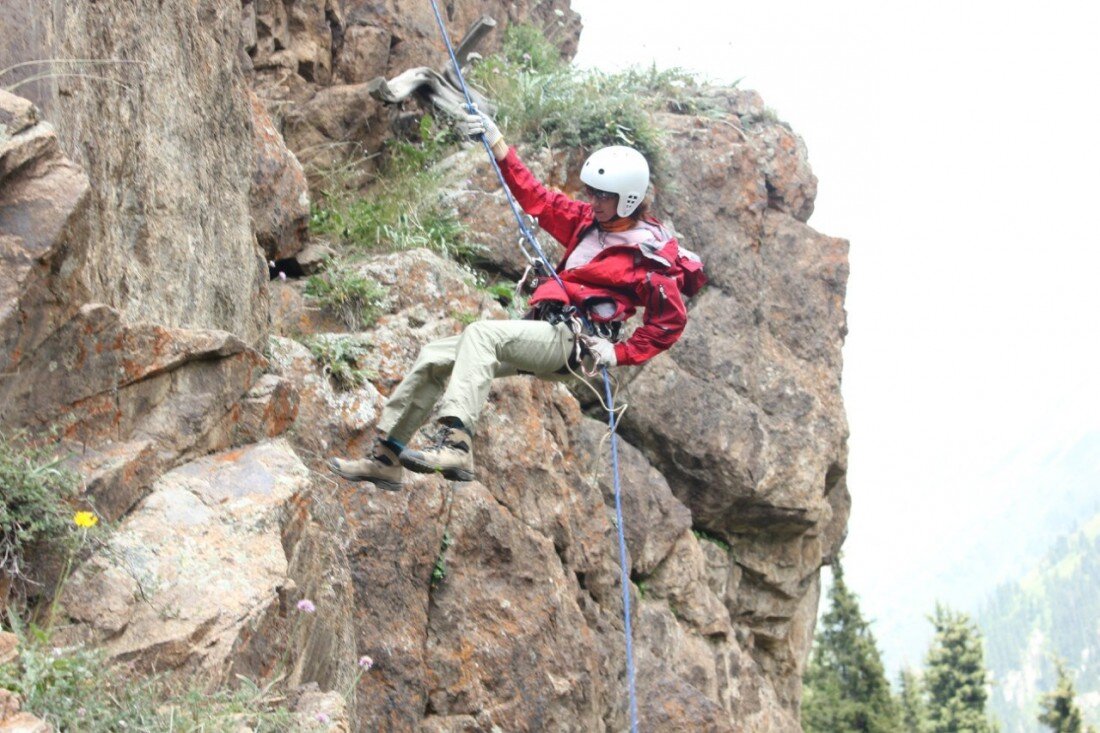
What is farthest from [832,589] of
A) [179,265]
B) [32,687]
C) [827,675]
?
[32,687]

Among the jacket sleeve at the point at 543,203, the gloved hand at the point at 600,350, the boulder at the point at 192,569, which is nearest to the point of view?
the boulder at the point at 192,569

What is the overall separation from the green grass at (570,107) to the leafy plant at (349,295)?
4.00m

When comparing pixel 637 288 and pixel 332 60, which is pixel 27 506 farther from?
pixel 332 60

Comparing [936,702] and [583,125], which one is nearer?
[583,125]

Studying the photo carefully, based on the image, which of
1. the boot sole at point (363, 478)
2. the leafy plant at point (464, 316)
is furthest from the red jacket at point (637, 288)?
the leafy plant at point (464, 316)

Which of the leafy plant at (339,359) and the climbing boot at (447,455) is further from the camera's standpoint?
the leafy plant at (339,359)

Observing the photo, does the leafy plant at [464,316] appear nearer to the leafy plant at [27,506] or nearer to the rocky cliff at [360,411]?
the rocky cliff at [360,411]

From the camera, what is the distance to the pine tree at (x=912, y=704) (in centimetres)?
3466

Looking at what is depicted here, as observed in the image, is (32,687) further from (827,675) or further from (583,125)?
(827,675)

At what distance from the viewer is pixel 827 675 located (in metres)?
32.4

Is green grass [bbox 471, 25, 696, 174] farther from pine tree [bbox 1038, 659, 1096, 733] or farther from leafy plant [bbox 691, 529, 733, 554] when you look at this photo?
pine tree [bbox 1038, 659, 1096, 733]

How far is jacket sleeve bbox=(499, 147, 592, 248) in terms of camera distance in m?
9.35

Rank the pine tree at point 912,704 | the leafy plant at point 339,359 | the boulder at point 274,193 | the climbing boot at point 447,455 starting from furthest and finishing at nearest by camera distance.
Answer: the pine tree at point 912,704
the boulder at point 274,193
the leafy plant at point 339,359
the climbing boot at point 447,455

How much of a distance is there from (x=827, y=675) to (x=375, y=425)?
994 inches
